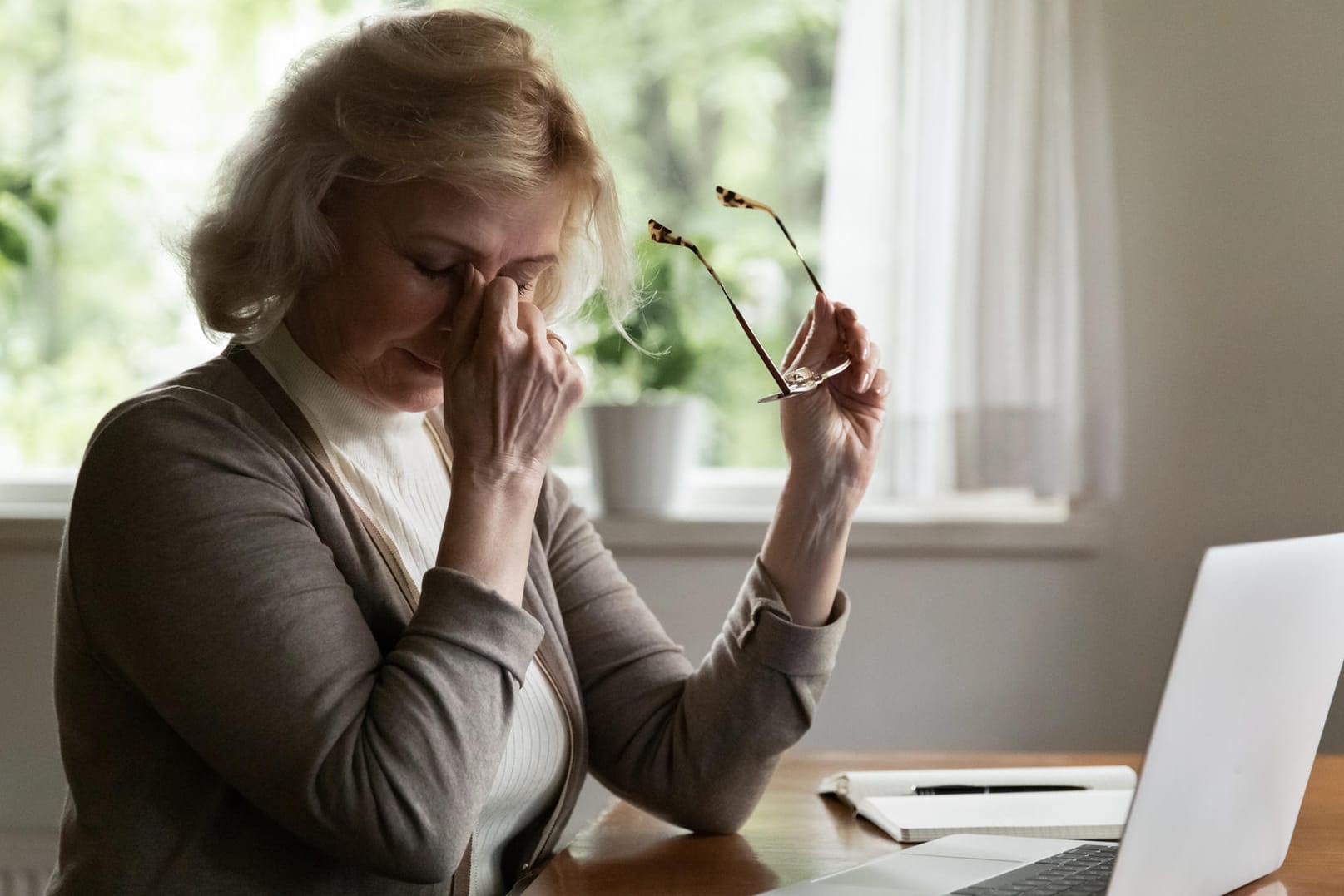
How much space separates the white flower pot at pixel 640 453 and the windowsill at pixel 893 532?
0.03 m

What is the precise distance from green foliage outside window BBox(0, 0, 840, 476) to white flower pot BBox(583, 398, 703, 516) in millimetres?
197

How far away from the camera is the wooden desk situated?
1028mm

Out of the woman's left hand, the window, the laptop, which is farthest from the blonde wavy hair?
the window

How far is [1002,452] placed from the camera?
6.77ft

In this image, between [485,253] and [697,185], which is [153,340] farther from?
[485,253]

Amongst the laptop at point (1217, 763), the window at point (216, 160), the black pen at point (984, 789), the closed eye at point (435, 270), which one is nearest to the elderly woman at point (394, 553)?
the closed eye at point (435, 270)

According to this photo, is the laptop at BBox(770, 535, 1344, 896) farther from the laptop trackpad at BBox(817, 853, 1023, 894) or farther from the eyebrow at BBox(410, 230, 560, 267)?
the eyebrow at BBox(410, 230, 560, 267)

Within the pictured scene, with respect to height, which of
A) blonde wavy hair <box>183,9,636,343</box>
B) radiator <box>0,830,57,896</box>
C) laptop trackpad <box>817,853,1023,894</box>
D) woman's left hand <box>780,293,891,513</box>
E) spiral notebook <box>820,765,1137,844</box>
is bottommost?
radiator <box>0,830,57,896</box>

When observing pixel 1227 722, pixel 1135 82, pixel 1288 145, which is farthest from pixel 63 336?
pixel 1227 722

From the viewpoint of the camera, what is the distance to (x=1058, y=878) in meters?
0.98

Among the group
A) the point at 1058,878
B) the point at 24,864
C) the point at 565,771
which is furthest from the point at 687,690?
the point at 24,864

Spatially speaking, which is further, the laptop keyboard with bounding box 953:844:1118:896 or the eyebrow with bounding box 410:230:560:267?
the eyebrow with bounding box 410:230:560:267

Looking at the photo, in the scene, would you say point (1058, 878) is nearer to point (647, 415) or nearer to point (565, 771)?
point (565, 771)

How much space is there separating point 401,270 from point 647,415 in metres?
0.97
